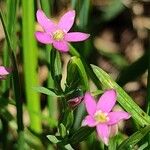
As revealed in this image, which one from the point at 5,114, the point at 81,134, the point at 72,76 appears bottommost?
the point at 5,114

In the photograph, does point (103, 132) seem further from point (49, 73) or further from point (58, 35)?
point (49, 73)

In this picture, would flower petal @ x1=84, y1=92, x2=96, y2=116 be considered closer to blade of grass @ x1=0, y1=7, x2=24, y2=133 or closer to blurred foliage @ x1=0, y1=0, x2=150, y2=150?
blurred foliage @ x1=0, y1=0, x2=150, y2=150

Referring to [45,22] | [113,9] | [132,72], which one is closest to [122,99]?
[45,22]

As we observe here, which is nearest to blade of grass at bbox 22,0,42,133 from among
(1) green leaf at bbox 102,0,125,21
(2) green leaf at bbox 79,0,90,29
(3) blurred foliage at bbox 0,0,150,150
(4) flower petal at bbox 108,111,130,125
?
(3) blurred foliage at bbox 0,0,150,150

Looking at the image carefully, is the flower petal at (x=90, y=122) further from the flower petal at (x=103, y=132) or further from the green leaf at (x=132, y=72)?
the green leaf at (x=132, y=72)

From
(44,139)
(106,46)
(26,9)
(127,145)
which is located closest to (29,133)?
(44,139)

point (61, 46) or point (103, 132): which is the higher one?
point (61, 46)

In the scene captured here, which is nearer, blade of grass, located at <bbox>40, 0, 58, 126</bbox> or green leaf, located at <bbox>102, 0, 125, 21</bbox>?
blade of grass, located at <bbox>40, 0, 58, 126</bbox>
